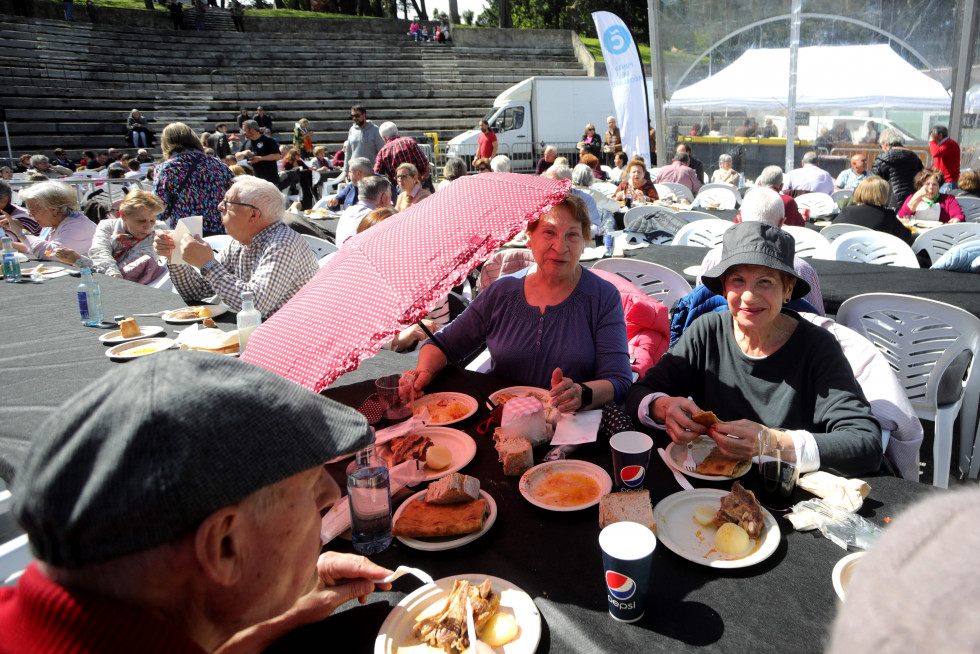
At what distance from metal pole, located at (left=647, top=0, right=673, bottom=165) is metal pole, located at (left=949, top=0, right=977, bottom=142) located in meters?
6.08

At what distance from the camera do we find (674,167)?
11016 mm

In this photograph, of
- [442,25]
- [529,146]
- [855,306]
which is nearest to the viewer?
[855,306]

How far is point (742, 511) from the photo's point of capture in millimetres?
1604

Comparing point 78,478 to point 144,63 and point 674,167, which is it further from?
point 144,63

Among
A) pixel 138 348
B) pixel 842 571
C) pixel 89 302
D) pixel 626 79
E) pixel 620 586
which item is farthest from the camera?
pixel 626 79

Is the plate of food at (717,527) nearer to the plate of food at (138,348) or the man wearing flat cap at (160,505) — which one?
the man wearing flat cap at (160,505)

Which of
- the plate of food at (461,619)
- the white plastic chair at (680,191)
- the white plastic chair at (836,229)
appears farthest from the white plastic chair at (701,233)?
the plate of food at (461,619)

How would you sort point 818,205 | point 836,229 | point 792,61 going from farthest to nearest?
point 792,61 → point 818,205 → point 836,229

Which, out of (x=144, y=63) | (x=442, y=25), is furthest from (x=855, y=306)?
(x=442, y=25)

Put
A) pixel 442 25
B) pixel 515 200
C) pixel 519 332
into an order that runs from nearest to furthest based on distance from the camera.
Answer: pixel 515 200, pixel 519 332, pixel 442 25

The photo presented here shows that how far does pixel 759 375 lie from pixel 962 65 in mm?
13486

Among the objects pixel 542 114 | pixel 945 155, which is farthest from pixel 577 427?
pixel 542 114

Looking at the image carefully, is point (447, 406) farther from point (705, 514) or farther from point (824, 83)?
point (824, 83)

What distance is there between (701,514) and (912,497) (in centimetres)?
65
